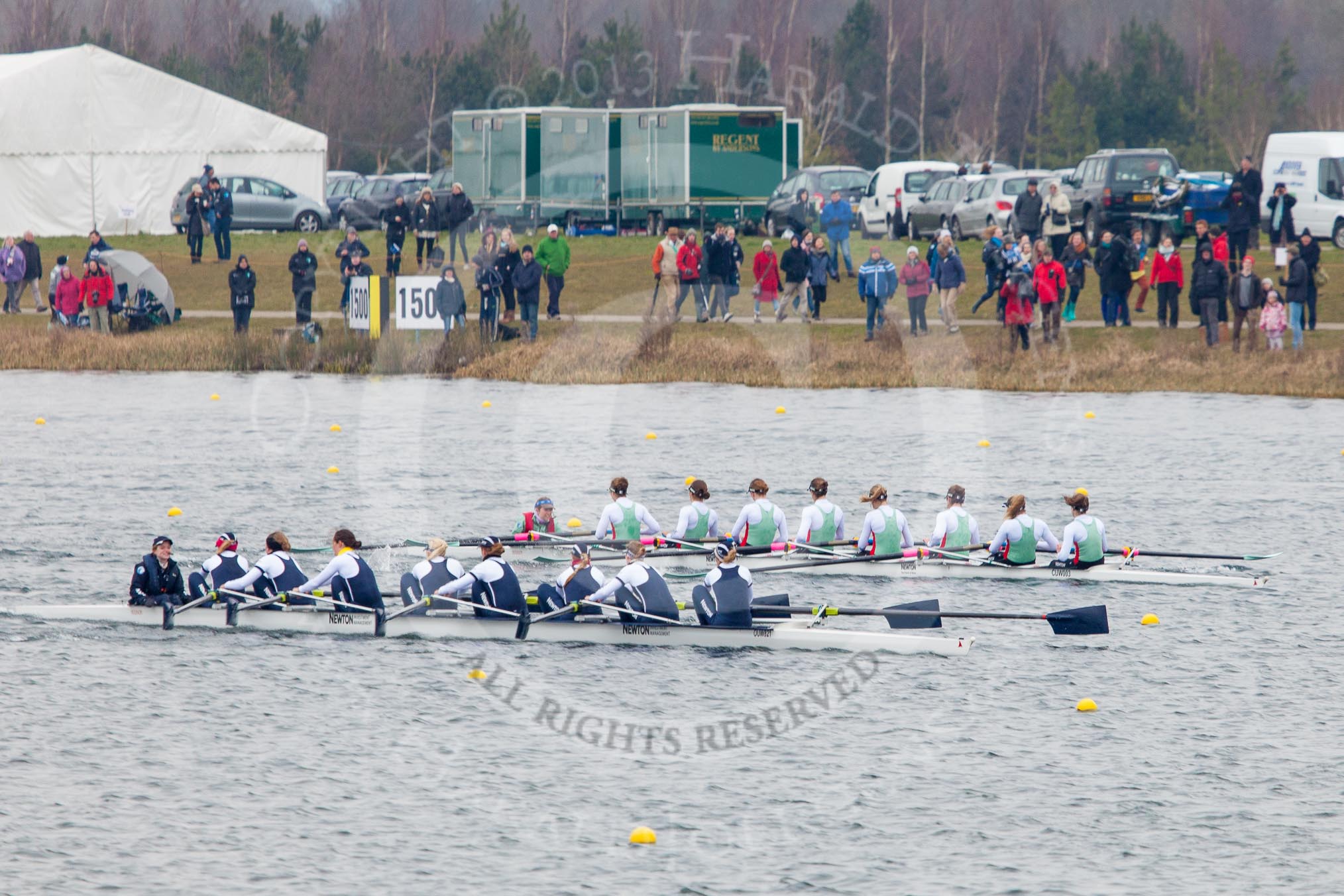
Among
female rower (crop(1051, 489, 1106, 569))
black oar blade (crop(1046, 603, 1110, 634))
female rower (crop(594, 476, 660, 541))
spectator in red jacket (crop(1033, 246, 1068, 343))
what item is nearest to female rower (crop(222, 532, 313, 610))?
female rower (crop(594, 476, 660, 541))

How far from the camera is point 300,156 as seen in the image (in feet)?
178

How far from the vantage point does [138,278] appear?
40.6m

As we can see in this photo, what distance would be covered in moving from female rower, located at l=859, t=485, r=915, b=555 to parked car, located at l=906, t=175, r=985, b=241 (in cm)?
2403

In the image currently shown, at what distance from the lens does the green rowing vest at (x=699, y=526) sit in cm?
2180

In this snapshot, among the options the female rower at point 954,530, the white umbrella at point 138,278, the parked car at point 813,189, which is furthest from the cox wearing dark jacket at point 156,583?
the parked car at point 813,189

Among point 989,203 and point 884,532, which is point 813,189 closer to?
point 989,203

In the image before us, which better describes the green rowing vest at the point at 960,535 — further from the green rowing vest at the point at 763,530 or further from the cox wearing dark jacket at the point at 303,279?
the cox wearing dark jacket at the point at 303,279

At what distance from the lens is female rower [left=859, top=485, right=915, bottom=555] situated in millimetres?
20984

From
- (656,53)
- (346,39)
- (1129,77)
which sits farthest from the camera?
(346,39)

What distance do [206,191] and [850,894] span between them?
118 ft

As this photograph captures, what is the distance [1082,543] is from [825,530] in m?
2.99

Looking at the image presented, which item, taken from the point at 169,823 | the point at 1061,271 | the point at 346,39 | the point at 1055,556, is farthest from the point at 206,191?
the point at 346,39

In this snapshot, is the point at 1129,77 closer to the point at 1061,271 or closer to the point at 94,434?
the point at 1061,271

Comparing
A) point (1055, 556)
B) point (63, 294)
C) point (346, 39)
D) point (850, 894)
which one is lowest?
point (850, 894)
